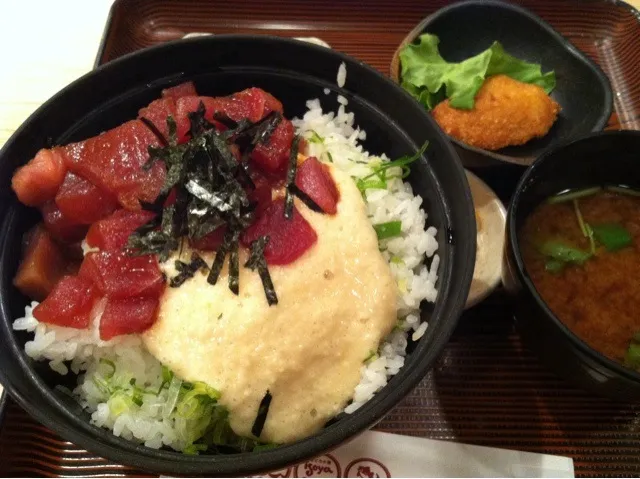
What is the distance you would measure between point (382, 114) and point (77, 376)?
→ 129 cm

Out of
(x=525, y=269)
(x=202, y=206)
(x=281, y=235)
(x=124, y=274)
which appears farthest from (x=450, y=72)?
(x=124, y=274)

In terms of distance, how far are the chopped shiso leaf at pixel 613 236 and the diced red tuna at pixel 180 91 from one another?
5.14 ft

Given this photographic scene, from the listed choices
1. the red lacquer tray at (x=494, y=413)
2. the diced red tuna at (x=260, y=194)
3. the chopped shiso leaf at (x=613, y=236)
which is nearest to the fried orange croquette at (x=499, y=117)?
the red lacquer tray at (x=494, y=413)

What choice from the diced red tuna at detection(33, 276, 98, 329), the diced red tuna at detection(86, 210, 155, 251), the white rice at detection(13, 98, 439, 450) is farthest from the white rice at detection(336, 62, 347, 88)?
the diced red tuna at detection(33, 276, 98, 329)

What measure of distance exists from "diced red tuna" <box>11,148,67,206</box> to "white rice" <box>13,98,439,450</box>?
13.1 inches

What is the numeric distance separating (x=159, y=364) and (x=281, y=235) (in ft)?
1.68

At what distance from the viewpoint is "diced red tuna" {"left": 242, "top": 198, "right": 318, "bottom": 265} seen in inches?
59.7

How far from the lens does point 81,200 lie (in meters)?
1.60

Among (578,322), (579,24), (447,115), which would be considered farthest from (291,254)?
(579,24)

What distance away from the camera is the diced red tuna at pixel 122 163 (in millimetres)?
1574

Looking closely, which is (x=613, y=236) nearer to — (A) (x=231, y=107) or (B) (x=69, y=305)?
(A) (x=231, y=107)

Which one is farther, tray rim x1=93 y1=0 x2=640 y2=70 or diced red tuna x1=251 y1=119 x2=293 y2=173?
tray rim x1=93 y1=0 x2=640 y2=70

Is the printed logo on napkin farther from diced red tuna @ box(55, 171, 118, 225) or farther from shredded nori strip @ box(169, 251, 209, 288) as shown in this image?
diced red tuna @ box(55, 171, 118, 225)

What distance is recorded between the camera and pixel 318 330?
1.47 metres
